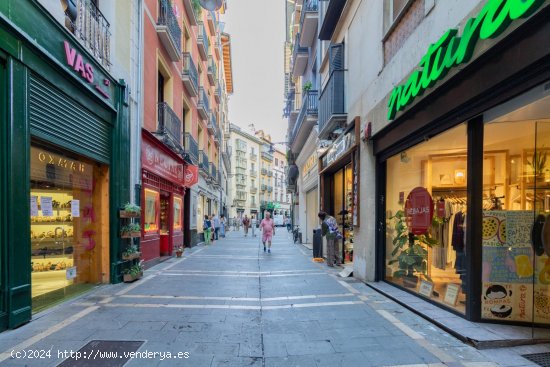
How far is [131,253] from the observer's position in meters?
8.34

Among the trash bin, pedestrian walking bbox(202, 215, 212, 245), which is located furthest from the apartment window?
pedestrian walking bbox(202, 215, 212, 245)

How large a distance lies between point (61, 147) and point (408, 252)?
6.46 meters

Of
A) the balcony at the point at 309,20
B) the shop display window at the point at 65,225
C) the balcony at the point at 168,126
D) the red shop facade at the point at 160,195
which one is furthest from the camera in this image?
the balcony at the point at 309,20

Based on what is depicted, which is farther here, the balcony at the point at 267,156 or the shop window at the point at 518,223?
the balcony at the point at 267,156

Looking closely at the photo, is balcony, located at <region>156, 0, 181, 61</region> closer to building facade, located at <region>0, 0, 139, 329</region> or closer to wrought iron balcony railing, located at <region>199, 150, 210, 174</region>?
building facade, located at <region>0, 0, 139, 329</region>

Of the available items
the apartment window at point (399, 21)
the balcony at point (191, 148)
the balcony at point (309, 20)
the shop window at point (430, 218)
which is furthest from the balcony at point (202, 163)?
the apartment window at point (399, 21)

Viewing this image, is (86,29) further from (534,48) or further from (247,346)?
(534,48)

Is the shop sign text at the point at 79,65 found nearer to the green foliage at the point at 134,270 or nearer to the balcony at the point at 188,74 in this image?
the green foliage at the point at 134,270

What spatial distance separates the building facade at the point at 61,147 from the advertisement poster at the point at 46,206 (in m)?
0.02

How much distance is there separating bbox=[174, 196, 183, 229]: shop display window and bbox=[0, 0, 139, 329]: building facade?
6067 millimetres

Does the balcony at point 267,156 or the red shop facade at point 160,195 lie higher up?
the balcony at point 267,156

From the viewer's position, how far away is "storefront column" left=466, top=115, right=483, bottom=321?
4.78m

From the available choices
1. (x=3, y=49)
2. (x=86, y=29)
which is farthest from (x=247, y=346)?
(x=86, y=29)

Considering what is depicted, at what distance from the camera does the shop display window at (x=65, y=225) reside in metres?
5.73
